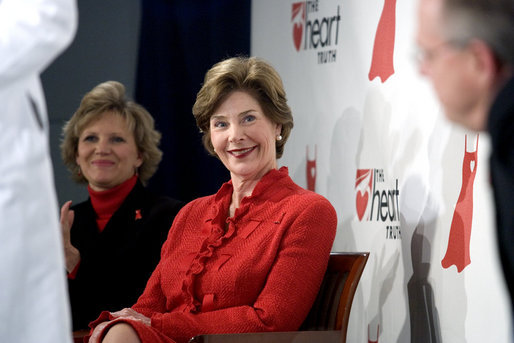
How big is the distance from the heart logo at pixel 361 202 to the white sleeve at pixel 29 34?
5.83ft

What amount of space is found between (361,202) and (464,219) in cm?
75

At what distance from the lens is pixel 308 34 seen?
377 cm

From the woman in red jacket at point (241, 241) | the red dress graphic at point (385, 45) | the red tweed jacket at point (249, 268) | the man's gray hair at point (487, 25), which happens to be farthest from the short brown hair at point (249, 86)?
the man's gray hair at point (487, 25)

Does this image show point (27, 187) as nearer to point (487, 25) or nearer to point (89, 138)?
point (487, 25)

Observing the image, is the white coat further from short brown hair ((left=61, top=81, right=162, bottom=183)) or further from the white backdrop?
short brown hair ((left=61, top=81, right=162, bottom=183))

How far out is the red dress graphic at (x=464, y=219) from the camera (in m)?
2.51

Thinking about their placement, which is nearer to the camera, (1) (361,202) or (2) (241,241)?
(2) (241,241)

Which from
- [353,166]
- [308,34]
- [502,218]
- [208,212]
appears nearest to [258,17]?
[308,34]

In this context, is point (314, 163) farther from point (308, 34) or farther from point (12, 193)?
point (12, 193)

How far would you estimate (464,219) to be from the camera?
253 cm

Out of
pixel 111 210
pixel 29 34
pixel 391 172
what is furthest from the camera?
pixel 111 210

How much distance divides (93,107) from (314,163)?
110cm

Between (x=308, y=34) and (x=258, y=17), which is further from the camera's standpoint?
(x=258, y=17)

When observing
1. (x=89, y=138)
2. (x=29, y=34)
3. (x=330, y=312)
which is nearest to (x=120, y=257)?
(x=89, y=138)
